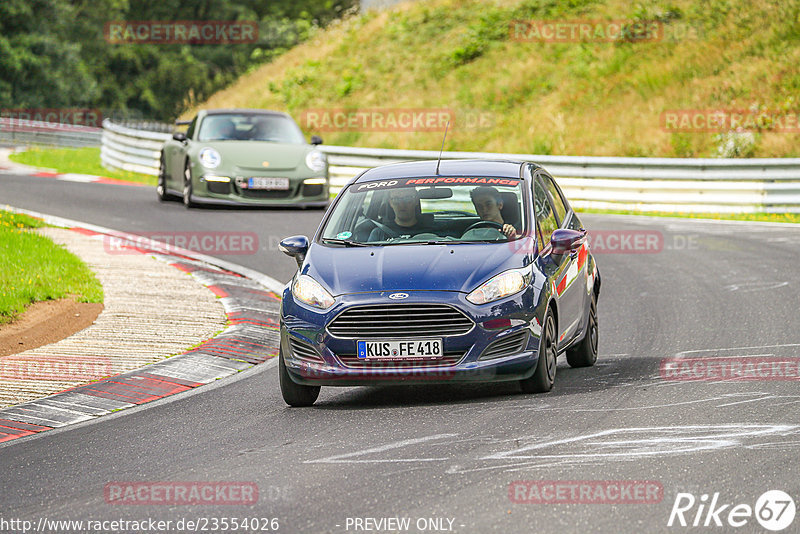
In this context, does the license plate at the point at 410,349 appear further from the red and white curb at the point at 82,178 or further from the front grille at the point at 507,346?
the red and white curb at the point at 82,178

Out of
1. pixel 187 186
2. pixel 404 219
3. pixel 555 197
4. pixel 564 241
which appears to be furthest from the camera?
pixel 187 186

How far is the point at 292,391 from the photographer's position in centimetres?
835

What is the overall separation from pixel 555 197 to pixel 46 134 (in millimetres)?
28384

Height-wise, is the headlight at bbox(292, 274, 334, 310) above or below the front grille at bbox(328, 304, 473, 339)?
above

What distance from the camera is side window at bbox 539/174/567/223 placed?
9.96 m

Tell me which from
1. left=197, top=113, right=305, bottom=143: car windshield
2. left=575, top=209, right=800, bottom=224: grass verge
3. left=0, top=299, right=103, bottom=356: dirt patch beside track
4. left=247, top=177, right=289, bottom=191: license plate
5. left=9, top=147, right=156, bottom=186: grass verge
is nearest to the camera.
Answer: left=0, top=299, right=103, bottom=356: dirt patch beside track

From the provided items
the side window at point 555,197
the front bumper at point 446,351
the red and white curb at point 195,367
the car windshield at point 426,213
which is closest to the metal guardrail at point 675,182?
the red and white curb at point 195,367

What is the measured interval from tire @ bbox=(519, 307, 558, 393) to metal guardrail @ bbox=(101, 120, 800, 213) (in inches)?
560

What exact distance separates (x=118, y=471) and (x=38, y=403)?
7.07 feet

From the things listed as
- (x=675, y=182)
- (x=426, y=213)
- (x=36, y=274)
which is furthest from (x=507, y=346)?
(x=675, y=182)

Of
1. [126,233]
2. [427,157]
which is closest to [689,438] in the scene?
[126,233]

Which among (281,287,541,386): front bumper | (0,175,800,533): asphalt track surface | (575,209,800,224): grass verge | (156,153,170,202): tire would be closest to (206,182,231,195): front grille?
(156,153,170,202): tire

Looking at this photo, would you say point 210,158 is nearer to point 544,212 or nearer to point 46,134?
point 544,212

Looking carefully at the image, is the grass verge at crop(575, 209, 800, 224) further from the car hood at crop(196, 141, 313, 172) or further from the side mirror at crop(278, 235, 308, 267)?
the side mirror at crop(278, 235, 308, 267)
